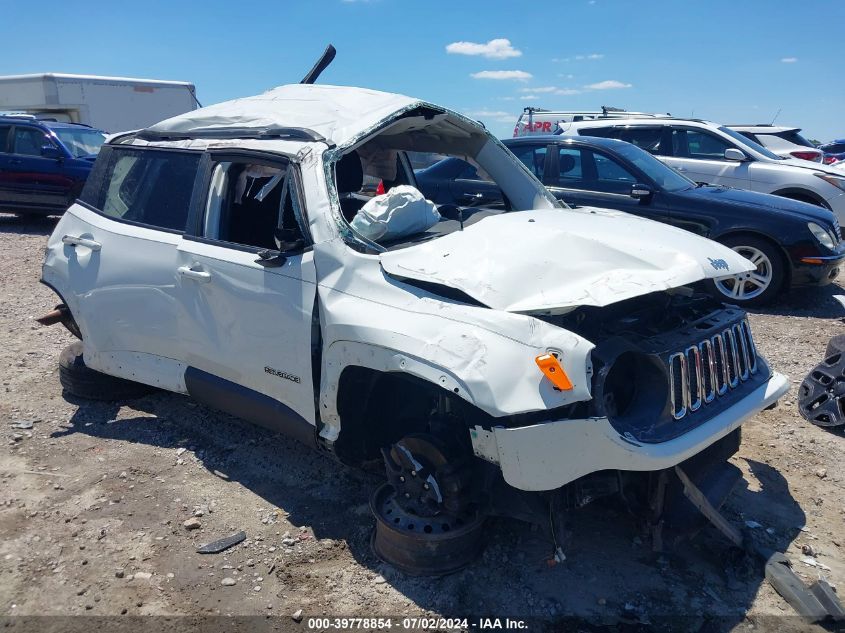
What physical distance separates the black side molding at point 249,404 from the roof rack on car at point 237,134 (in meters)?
1.36

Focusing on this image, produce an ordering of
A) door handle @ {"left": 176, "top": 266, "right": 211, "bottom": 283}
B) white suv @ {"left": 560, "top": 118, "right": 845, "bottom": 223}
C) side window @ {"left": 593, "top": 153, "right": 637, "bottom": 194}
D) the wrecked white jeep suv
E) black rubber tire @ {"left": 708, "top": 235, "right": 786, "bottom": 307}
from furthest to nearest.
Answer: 1. white suv @ {"left": 560, "top": 118, "right": 845, "bottom": 223}
2. side window @ {"left": 593, "top": 153, "right": 637, "bottom": 194}
3. black rubber tire @ {"left": 708, "top": 235, "right": 786, "bottom": 307}
4. door handle @ {"left": 176, "top": 266, "right": 211, "bottom": 283}
5. the wrecked white jeep suv

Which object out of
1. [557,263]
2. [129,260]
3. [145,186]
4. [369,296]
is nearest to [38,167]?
[145,186]

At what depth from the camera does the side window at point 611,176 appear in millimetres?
7516

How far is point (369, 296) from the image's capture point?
297cm

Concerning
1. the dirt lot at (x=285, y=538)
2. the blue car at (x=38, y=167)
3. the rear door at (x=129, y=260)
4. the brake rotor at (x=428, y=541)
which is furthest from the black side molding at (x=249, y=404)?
the blue car at (x=38, y=167)

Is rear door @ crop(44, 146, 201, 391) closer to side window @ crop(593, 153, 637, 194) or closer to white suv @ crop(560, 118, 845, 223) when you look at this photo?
side window @ crop(593, 153, 637, 194)

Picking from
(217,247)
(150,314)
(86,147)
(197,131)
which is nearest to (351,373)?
(217,247)

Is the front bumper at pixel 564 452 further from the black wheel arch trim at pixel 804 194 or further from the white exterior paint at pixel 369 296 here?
the black wheel arch trim at pixel 804 194

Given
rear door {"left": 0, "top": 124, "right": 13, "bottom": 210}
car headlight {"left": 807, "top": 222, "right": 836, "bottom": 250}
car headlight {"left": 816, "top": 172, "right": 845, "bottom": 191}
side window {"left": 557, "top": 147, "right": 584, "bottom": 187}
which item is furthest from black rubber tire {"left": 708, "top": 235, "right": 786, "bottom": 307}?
rear door {"left": 0, "top": 124, "right": 13, "bottom": 210}

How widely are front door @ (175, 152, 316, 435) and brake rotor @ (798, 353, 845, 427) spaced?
3.40 m

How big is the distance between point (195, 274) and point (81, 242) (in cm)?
118

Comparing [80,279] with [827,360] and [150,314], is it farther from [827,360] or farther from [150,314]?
[827,360]

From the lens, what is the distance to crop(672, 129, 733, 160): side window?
9578mm

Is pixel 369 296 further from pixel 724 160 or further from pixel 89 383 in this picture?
pixel 724 160
